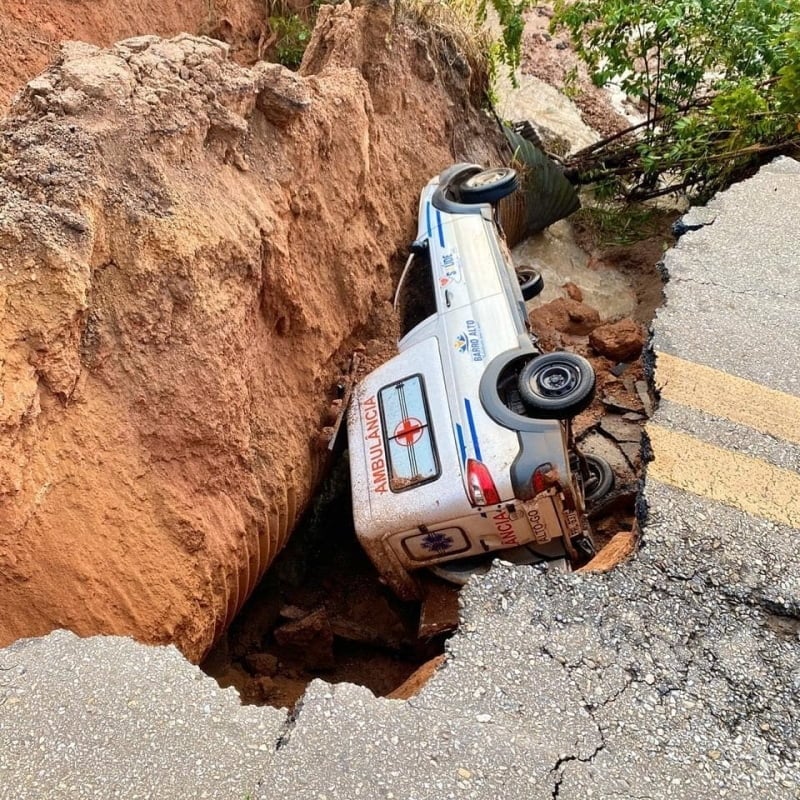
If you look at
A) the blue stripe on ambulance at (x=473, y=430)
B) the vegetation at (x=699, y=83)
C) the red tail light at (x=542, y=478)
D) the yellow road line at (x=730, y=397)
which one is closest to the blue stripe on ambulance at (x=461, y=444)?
the blue stripe on ambulance at (x=473, y=430)

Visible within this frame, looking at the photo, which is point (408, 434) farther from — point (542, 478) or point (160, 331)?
point (160, 331)

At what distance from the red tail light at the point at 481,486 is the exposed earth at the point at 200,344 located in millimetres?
712

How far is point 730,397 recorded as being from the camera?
12.0 feet

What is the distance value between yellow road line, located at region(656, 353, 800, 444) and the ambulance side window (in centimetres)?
179

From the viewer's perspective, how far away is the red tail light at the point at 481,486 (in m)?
3.63

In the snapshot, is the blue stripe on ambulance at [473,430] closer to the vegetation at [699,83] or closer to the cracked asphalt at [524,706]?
the cracked asphalt at [524,706]

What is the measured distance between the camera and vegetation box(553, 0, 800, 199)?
19.3 ft

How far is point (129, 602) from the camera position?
3.23m

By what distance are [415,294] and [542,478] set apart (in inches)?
81.3

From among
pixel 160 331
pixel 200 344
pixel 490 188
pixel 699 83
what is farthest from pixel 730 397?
pixel 699 83

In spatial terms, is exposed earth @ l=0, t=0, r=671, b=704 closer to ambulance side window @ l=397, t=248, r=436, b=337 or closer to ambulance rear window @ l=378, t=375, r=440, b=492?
ambulance side window @ l=397, t=248, r=436, b=337

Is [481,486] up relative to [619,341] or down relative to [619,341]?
up

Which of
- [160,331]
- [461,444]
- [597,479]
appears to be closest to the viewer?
→ [160,331]

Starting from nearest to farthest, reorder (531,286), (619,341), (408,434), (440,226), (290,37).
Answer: (408,434), (440,226), (531,286), (619,341), (290,37)
